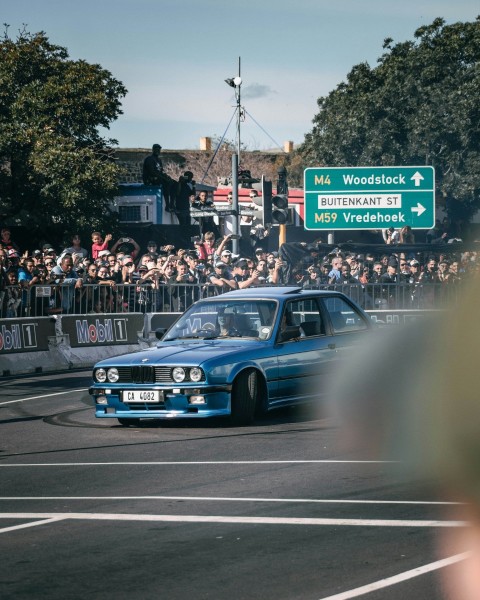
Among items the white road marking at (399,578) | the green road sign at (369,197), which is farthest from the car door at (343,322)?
the green road sign at (369,197)

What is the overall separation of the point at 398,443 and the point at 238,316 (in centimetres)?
410

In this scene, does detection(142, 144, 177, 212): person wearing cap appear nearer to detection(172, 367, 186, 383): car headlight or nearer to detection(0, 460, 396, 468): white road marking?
detection(172, 367, 186, 383): car headlight

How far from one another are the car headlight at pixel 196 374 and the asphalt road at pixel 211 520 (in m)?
0.63

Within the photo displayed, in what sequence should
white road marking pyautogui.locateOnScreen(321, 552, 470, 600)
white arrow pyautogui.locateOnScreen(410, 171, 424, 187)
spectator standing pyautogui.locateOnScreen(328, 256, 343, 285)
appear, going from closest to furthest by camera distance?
white road marking pyautogui.locateOnScreen(321, 552, 470, 600) < spectator standing pyautogui.locateOnScreen(328, 256, 343, 285) < white arrow pyautogui.locateOnScreen(410, 171, 424, 187)

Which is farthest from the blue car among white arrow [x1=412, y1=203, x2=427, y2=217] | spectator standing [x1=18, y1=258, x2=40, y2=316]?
white arrow [x1=412, y1=203, x2=427, y2=217]

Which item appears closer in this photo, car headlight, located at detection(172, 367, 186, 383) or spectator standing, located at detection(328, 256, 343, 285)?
car headlight, located at detection(172, 367, 186, 383)

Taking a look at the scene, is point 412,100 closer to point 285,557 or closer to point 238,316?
point 238,316

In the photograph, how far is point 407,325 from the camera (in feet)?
39.8

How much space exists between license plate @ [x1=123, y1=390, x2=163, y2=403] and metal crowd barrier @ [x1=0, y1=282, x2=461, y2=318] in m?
9.78

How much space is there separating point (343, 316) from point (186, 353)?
2686mm

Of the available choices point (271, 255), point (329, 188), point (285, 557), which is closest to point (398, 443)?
point (285, 557)

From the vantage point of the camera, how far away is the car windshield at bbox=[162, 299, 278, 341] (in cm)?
1480

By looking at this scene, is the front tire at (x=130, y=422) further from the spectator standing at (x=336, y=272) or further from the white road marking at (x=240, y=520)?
the spectator standing at (x=336, y=272)

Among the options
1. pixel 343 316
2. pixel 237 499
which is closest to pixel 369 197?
pixel 343 316
